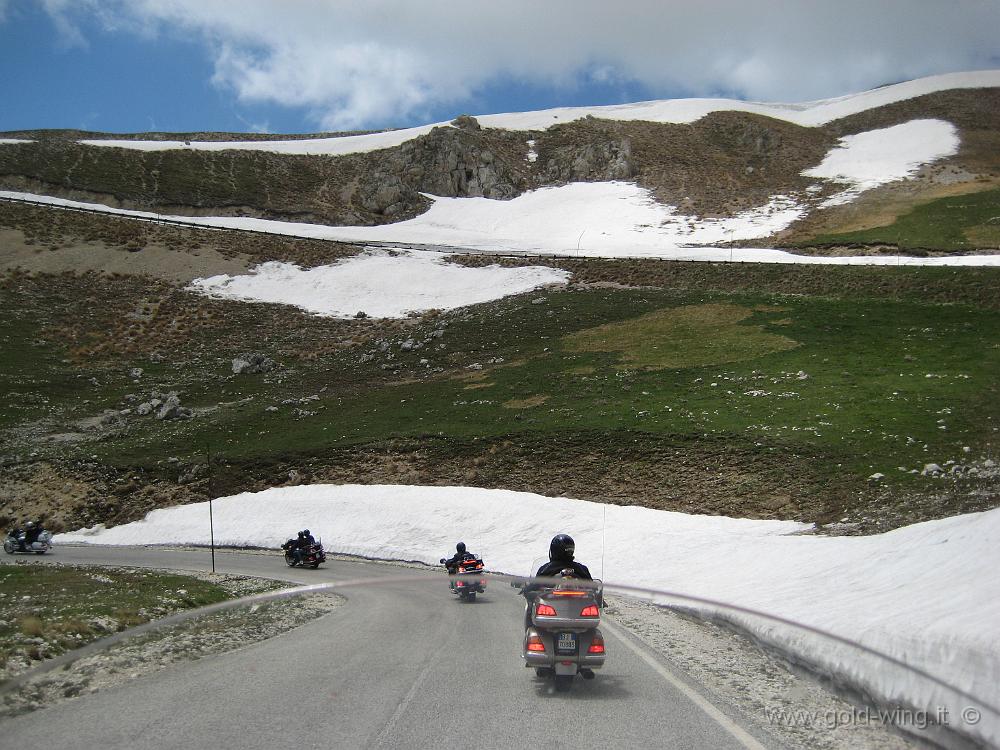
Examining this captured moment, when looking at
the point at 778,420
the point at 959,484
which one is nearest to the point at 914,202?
the point at 778,420

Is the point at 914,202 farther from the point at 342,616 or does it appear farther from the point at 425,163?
the point at 342,616

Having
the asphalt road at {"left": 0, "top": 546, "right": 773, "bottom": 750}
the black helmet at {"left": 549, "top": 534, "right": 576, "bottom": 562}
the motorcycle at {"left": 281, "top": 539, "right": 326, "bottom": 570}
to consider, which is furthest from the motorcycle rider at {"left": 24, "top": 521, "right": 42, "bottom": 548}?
the black helmet at {"left": 549, "top": 534, "right": 576, "bottom": 562}

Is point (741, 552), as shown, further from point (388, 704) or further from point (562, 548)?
point (388, 704)

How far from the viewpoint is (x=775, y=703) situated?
718 centimetres

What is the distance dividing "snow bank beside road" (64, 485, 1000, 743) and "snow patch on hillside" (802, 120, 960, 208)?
66509mm

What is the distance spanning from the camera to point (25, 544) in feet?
94.4

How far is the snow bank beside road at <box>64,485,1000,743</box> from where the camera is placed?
21.8 ft

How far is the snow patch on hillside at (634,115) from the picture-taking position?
108250mm

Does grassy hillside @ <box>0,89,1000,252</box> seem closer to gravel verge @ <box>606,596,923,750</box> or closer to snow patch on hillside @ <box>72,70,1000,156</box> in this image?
snow patch on hillside @ <box>72,70,1000,156</box>

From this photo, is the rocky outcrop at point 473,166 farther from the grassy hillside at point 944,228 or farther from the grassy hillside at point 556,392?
the grassy hillside at point 556,392

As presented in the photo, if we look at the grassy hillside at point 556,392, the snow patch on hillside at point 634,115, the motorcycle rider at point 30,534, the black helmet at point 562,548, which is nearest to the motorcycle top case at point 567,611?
the black helmet at point 562,548

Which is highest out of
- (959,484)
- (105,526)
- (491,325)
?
(491,325)

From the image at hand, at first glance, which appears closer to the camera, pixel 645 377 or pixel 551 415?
pixel 551 415

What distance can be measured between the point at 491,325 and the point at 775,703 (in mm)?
48814
